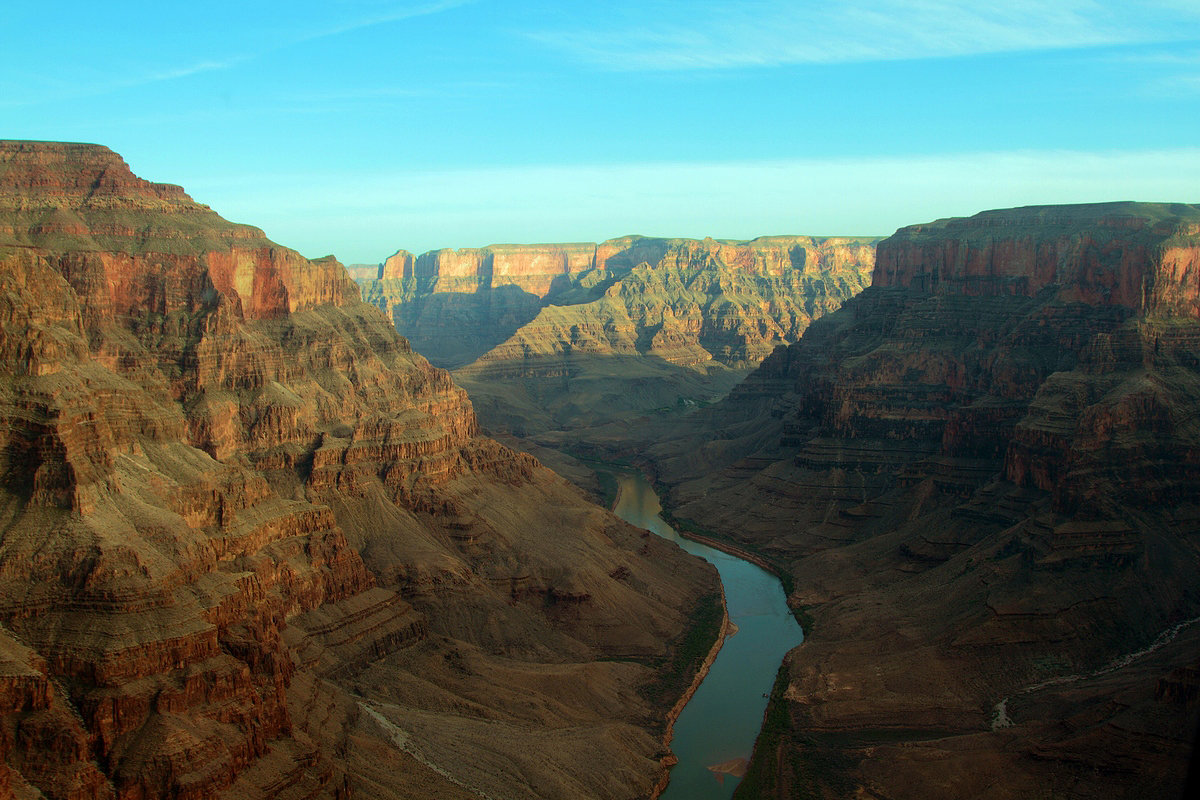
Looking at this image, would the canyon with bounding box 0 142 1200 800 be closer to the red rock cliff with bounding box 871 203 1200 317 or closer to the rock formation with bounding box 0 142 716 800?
the rock formation with bounding box 0 142 716 800

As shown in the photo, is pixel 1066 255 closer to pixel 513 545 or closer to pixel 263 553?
pixel 513 545

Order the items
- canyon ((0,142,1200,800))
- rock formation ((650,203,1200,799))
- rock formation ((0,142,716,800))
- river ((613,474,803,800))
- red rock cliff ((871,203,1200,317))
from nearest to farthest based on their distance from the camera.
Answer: rock formation ((0,142,716,800)) → canyon ((0,142,1200,800)) → rock formation ((650,203,1200,799)) → river ((613,474,803,800)) → red rock cliff ((871,203,1200,317))

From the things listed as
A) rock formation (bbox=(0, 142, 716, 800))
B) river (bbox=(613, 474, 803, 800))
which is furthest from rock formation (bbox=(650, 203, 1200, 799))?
rock formation (bbox=(0, 142, 716, 800))

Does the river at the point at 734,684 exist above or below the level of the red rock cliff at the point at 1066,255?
below

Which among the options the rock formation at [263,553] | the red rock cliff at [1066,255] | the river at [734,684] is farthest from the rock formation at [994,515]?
the rock formation at [263,553]

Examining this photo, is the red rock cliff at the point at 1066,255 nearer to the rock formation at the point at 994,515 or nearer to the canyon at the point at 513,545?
the rock formation at the point at 994,515

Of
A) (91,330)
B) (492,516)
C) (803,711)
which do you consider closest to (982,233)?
(492,516)

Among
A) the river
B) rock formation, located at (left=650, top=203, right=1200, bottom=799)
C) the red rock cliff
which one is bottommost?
the river
